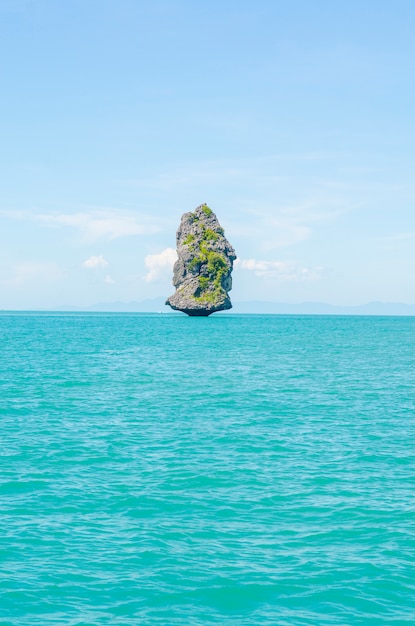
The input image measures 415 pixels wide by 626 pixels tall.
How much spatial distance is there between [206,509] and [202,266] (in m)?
142

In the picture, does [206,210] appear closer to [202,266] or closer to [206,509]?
[202,266]

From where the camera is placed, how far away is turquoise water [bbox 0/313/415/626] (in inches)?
499

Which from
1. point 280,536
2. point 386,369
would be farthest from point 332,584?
point 386,369

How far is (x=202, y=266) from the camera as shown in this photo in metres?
158

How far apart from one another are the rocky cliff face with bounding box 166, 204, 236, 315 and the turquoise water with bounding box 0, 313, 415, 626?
118 metres

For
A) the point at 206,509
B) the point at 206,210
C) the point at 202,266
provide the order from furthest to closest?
the point at 206,210 < the point at 202,266 < the point at 206,509

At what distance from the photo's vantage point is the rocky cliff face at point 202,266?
157 meters

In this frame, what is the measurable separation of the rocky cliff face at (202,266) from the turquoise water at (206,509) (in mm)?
117913

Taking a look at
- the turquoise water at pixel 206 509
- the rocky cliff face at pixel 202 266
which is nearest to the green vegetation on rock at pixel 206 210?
the rocky cliff face at pixel 202 266

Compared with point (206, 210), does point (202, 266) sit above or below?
below

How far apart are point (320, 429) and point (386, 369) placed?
3049 centimetres

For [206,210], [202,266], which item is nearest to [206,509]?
[202,266]

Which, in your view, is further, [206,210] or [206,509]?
[206,210]

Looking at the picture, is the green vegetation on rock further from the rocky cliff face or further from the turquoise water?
the turquoise water
